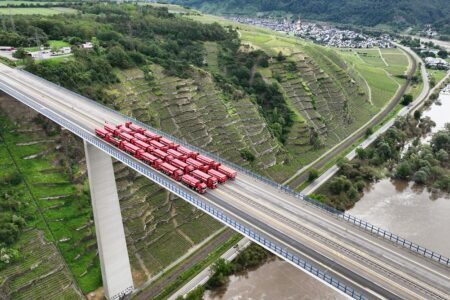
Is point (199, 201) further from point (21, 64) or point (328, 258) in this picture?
point (21, 64)

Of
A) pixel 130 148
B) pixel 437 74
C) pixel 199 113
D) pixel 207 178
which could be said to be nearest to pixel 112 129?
pixel 130 148

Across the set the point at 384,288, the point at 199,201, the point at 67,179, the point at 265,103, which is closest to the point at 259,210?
the point at 199,201

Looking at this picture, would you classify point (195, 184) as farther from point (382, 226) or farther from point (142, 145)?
point (382, 226)

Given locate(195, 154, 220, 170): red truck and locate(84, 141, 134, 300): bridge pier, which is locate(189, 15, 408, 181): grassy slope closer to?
locate(195, 154, 220, 170): red truck

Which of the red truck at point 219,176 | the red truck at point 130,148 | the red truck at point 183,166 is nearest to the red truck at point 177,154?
the red truck at point 183,166

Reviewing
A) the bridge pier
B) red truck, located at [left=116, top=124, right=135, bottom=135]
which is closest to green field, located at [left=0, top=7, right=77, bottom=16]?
red truck, located at [left=116, top=124, right=135, bottom=135]

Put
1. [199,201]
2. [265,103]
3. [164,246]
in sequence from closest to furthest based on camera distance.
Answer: [199,201], [164,246], [265,103]

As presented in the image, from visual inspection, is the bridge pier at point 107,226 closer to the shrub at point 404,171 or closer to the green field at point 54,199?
the green field at point 54,199

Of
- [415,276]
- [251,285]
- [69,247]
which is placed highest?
[415,276]
